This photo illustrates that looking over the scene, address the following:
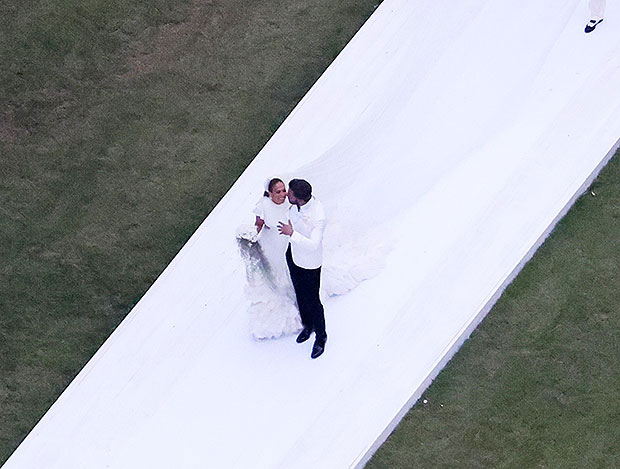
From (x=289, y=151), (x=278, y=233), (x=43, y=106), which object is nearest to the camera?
(x=278, y=233)

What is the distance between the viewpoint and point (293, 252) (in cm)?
617

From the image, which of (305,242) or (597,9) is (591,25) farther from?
(305,242)

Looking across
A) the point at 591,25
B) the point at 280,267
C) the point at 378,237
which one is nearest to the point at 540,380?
the point at 378,237

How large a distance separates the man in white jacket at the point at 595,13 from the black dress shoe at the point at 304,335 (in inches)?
123

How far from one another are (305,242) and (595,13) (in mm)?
3226

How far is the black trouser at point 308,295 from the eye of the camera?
6254 mm

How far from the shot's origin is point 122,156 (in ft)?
26.1

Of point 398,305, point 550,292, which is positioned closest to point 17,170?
point 398,305

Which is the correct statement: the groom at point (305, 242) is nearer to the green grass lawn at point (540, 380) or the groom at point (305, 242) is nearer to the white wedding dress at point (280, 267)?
the white wedding dress at point (280, 267)

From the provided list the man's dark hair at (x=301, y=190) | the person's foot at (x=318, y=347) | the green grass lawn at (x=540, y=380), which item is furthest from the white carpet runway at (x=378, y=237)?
the man's dark hair at (x=301, y=190)

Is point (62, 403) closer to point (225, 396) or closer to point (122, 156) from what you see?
point (225, 396)

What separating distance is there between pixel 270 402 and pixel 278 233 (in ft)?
3.49

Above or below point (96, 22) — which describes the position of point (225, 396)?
below

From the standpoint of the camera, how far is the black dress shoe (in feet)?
22.3
